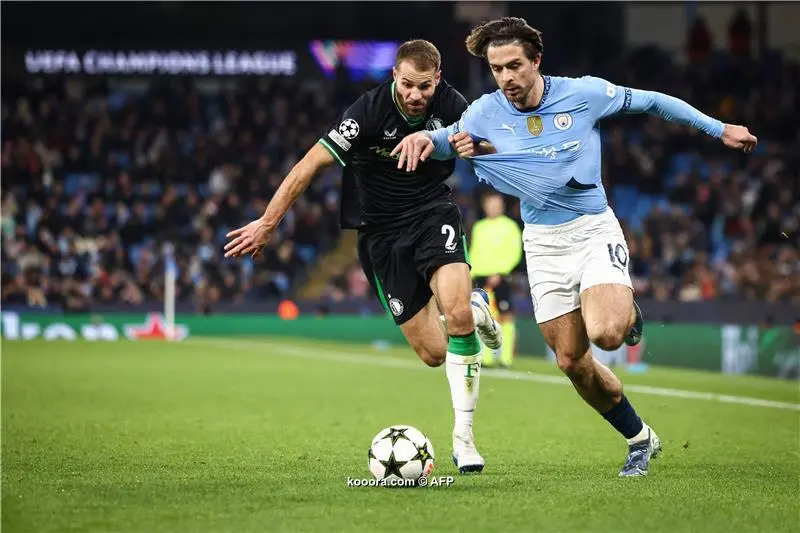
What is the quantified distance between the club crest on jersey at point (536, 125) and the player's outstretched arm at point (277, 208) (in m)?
1.22

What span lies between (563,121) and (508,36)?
59 cm

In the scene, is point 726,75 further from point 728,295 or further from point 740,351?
point 740,351

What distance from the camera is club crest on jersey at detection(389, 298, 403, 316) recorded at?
27.2 ft

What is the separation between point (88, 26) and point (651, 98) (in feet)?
81.6

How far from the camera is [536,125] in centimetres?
729

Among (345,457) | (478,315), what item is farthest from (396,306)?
(345,457)

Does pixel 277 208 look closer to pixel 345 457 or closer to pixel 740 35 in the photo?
pixel 345 457

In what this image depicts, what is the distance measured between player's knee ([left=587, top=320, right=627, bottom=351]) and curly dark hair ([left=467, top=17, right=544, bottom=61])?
63.2 inches

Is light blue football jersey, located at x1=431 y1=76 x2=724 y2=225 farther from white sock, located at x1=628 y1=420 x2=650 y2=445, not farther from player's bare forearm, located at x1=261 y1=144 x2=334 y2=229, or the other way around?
white sock, located at x1=628 y1=420 x2=650 y2=445

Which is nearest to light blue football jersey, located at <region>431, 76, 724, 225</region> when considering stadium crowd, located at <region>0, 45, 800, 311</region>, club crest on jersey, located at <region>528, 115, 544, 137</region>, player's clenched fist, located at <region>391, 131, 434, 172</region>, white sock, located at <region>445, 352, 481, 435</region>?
club crest on jersey, located at <region>528, 115, 544, 137</region>

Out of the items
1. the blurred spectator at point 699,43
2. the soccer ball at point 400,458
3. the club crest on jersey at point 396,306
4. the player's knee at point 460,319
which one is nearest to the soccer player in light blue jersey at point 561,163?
the player's knee at point 460,319

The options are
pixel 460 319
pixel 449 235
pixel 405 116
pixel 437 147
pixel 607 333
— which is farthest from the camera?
pixel 449 235

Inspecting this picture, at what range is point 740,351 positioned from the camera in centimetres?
1783

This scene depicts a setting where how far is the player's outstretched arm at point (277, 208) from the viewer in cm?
716
